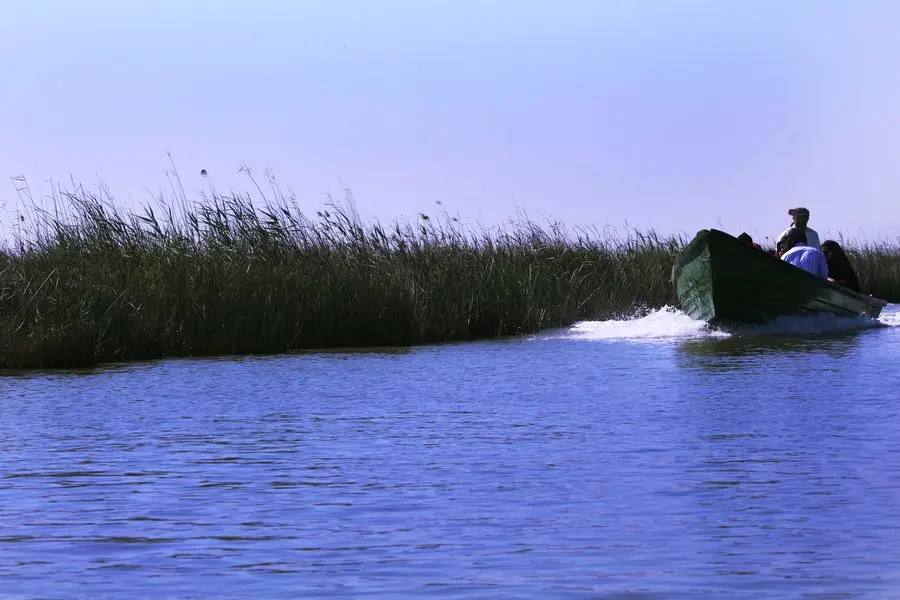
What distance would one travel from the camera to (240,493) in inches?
224

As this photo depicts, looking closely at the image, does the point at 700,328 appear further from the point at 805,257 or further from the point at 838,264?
the point at 838,264

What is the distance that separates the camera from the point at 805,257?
16.2 metres

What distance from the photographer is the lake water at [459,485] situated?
4059 millimetres

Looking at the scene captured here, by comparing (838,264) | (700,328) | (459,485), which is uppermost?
(838,264)

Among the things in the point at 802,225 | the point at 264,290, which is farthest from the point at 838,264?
the point at 264,290

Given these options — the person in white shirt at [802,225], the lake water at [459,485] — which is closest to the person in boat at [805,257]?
the person in white shirt at [802,225]

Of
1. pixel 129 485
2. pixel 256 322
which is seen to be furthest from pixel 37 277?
pixel 129 485

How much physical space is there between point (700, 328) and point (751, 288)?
0.99m

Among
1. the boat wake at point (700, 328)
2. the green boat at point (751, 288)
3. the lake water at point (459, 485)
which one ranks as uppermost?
the green boat at point (751, 288)

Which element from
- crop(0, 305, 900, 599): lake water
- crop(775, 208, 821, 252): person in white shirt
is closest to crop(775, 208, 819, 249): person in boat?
crop(775, 208, 821, 252): person in white shirt

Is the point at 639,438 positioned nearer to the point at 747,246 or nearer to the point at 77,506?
the point at 77,506

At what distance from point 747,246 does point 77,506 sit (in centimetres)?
1117

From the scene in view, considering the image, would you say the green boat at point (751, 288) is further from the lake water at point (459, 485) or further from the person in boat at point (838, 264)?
the lake water at point (459, 485)

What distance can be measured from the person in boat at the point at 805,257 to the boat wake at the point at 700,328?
22.1 inches
